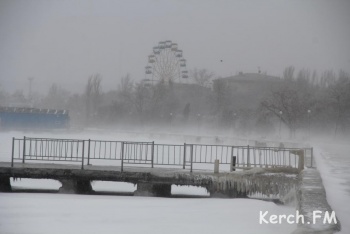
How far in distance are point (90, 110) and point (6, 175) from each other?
68.0 meters

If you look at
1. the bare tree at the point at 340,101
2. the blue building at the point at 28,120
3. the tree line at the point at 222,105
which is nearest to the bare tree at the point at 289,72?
the tree line at the point at 222,105

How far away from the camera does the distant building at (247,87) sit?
77375 mm

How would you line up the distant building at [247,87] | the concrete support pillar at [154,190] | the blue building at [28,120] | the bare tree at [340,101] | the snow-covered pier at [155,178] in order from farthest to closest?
the distant building at [247,87] → the blue building at [28,120] → the bare tree at [340,101] → the concrete support pillar at [154,190] → the snow-covered pier at [155,178]

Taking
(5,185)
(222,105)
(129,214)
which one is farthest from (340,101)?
(129,214)

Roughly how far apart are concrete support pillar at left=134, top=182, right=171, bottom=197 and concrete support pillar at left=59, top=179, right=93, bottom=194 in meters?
1.40

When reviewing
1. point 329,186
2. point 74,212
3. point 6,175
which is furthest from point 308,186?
point 6,175

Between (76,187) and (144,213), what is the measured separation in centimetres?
336

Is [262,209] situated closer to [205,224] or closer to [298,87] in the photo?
[205,224]

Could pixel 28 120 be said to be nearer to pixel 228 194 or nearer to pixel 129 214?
pixel 228 194

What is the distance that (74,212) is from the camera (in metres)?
10.1

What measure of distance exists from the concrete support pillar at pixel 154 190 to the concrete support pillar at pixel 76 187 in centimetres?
140

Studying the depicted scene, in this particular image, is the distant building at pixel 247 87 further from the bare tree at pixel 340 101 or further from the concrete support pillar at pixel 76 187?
the concrete support pillar at pixel 76 187

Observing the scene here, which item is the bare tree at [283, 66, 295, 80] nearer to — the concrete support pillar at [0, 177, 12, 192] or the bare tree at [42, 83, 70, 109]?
the bare tree at [42, 83, 70, 109]

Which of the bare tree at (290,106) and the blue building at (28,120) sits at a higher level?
the bare tree at (290,106)
